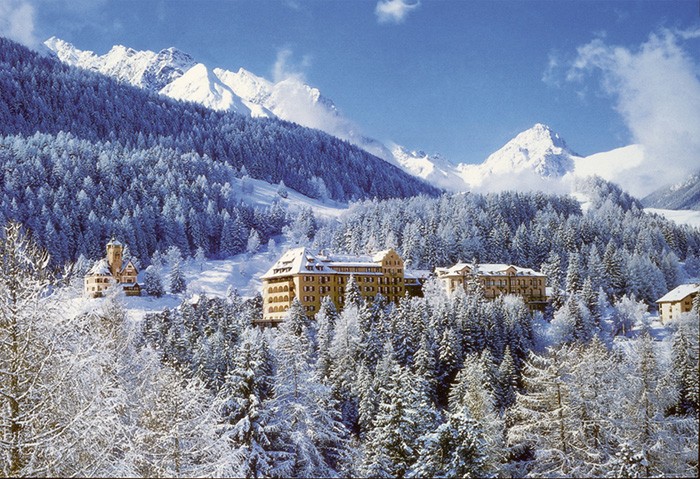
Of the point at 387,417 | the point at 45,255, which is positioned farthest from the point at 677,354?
the point at 387,417

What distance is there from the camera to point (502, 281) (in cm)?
11188

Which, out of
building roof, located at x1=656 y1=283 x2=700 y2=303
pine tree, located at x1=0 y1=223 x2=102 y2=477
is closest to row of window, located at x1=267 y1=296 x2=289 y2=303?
building roof, located at x1=656 y1=283 x2=700 y2=303

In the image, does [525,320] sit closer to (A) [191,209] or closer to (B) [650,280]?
(B) [650,280]

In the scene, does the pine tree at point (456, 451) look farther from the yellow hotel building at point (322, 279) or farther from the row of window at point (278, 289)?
the row of window at point (278, 289)

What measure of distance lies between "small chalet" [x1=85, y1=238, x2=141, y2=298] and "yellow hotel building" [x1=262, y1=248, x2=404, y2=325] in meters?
36.0

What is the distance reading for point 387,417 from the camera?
35.5 meters

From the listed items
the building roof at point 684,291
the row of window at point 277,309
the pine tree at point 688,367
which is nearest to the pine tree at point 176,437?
the pine tree at point 688,367

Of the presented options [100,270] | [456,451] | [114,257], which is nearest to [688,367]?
[456,451]

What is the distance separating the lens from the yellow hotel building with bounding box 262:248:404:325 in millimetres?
102188

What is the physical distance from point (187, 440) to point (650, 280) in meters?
103

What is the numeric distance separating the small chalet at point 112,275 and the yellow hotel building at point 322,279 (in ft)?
118

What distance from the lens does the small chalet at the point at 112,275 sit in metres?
125

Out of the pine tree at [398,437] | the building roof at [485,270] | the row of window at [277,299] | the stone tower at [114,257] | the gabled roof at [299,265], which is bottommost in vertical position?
the pine tree at [398,437]

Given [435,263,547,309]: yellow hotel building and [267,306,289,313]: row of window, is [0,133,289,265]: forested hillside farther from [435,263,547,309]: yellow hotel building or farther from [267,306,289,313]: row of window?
[435,263,547,309]: yellow hotel building
